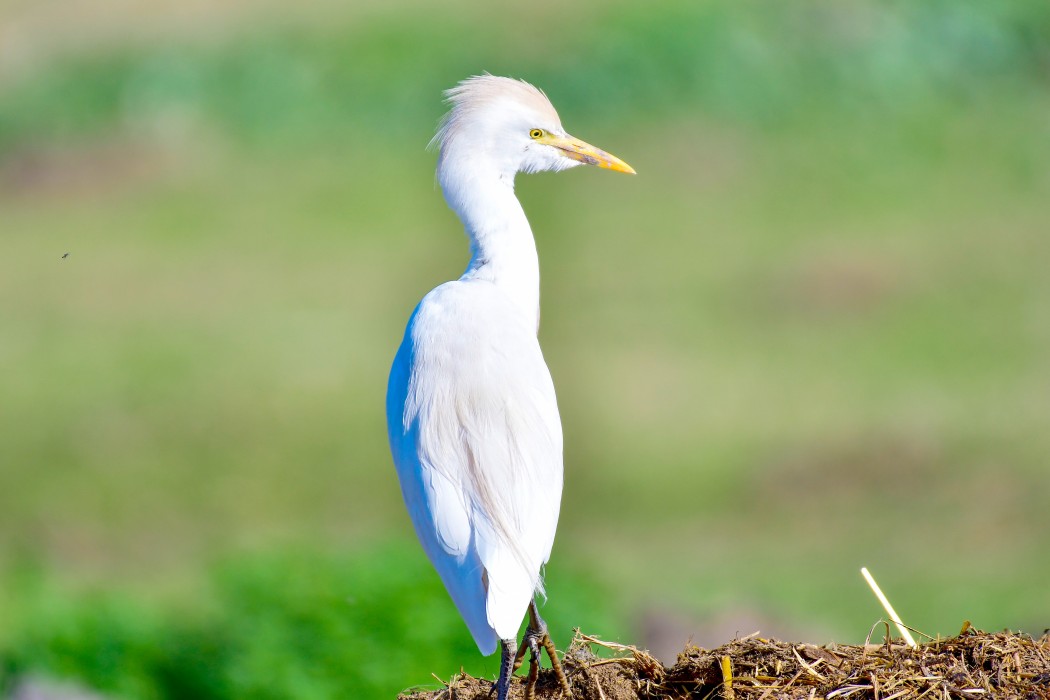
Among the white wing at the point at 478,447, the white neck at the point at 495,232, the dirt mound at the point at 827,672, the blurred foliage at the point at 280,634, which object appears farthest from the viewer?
the blurred foliage at the point at 280,634

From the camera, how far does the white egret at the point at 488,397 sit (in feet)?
10.4

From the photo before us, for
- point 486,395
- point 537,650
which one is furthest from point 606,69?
point 537,650

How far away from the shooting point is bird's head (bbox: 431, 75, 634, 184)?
3701mm

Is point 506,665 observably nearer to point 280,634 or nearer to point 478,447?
point 478,447

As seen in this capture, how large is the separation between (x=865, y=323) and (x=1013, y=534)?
4380 millimetres

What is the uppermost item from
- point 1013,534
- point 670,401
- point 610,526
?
point 670,401

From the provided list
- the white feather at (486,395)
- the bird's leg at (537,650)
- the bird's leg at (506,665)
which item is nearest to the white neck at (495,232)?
the white feather at (486,395)

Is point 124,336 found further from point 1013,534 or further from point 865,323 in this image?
point 1013,534

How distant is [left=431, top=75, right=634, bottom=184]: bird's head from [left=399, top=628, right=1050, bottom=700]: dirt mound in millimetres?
1212

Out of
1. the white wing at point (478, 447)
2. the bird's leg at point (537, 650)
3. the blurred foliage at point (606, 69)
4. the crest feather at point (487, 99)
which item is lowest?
the bird's leg at point (537, 650)

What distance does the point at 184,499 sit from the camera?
10.9m

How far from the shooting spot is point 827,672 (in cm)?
295

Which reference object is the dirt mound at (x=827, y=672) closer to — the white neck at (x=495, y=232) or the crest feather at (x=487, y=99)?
the white neck at (x=495, y=232)

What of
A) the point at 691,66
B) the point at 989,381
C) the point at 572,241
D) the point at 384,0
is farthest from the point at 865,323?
the point at 384,0
